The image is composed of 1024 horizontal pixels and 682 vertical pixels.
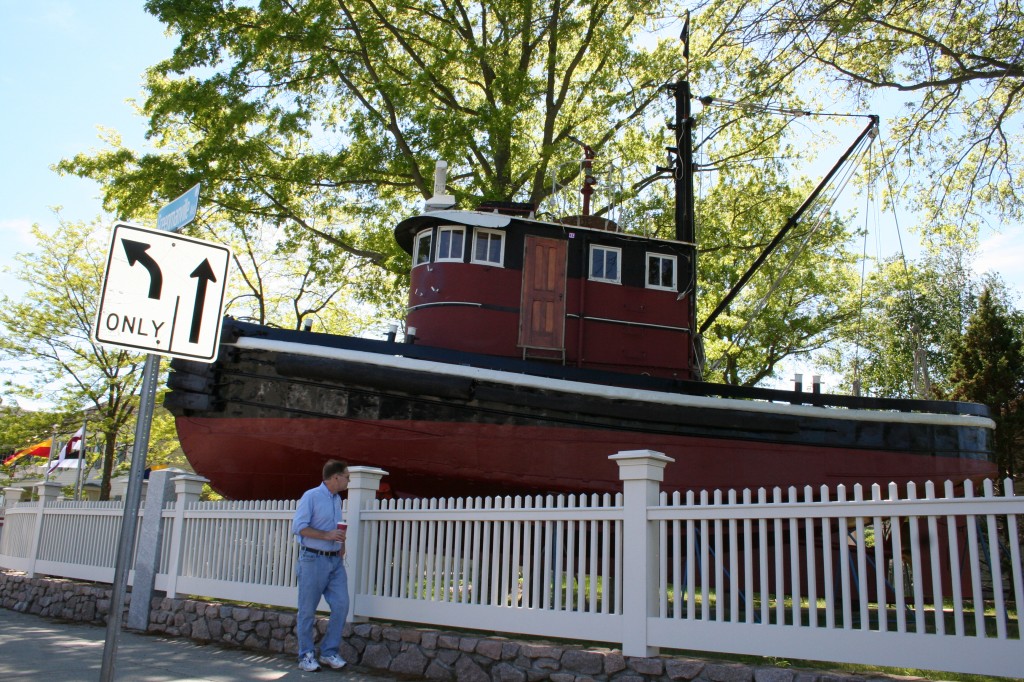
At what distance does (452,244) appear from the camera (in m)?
12.1

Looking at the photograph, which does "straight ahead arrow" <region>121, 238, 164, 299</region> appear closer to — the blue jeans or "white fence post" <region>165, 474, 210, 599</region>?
the blue jeans

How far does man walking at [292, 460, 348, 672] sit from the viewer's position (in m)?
6.59

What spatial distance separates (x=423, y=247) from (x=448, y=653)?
720cm

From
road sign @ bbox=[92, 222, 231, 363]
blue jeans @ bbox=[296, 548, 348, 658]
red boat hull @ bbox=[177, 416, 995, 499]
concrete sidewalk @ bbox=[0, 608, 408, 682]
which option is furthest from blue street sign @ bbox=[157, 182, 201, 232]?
red boat hull @ bbox=[177, 416, 995, 499]

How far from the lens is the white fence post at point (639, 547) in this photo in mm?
5605

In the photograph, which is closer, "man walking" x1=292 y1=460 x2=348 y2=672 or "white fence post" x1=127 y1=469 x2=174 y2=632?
"man walking" x1=292 y1=460 x2=348 y2=672

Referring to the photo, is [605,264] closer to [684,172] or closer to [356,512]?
[684,172]

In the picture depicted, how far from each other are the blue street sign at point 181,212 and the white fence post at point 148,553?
21.7ft

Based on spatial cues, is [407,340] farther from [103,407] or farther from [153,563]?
[103,407]

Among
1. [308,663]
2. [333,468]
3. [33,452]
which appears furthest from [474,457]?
[33,452]

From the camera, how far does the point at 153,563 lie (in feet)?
31.0

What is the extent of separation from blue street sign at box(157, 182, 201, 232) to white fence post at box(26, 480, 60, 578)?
10092 mm

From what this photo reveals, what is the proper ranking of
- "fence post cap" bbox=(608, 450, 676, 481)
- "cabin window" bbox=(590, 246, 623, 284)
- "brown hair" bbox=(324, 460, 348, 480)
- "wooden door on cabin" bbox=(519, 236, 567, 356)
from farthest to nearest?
"cabin window" bbox=(590, 246, 623, 284)
"wooden door on cabin" bbox=(519, 236, 567, 356)
"brown hair" bbox=(324, 460, 348, 480)
"fence post cap" bbox=(608, 450, 676, 481)

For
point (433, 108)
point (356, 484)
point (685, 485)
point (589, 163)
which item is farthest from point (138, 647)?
point (433, 108)
